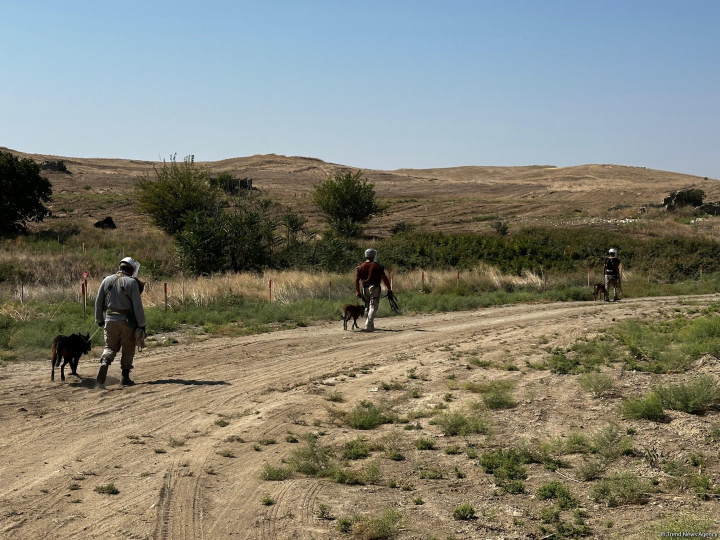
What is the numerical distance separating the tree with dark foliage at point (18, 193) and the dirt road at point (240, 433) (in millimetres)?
43631

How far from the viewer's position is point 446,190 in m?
110

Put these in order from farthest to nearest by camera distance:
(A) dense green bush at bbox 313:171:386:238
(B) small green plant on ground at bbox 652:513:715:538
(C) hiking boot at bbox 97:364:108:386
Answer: (A) dense green bush at bbox 313:171:386:238 < (C) hiking boot at bbox 97:364:108:386 < (B) small green plant on ground at bbox 652:513:715:538

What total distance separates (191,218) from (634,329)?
2369 centimetres

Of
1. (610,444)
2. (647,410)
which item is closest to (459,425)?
(610,444)

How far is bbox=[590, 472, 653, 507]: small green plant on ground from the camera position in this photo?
22.1 ft

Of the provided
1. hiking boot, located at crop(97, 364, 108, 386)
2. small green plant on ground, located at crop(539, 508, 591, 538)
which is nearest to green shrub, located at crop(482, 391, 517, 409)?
small green plant on ground, located at crop(539, 508, 591, 538)

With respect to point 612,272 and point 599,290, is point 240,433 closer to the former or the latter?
point 612,272

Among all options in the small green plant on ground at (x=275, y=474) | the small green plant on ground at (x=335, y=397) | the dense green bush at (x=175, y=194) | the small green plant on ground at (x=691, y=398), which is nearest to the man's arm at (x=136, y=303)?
the small green plant on ground at (x=335, y=397)

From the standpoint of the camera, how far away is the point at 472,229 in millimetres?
66250

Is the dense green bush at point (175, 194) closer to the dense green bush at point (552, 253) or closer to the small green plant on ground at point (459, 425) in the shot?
the dense green bush at point (552, 253)

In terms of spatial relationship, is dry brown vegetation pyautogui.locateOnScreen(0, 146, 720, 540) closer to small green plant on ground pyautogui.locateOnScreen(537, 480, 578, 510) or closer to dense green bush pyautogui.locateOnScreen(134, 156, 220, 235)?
small green plant on ground pyautogui.locateOnScreen(537, 480, 578, 510)

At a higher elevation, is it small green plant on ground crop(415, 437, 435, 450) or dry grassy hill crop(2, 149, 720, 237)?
dry grassy hill crop(2, 149, 720, 237)

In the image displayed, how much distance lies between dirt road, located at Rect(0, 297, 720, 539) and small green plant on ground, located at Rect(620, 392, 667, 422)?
0.31 metres

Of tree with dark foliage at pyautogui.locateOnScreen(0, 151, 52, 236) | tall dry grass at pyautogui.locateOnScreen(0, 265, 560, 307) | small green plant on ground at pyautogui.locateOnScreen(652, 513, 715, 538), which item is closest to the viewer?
small green plant on ground at pyautogui.locateOnScreen(652, 513, 715, 538)
